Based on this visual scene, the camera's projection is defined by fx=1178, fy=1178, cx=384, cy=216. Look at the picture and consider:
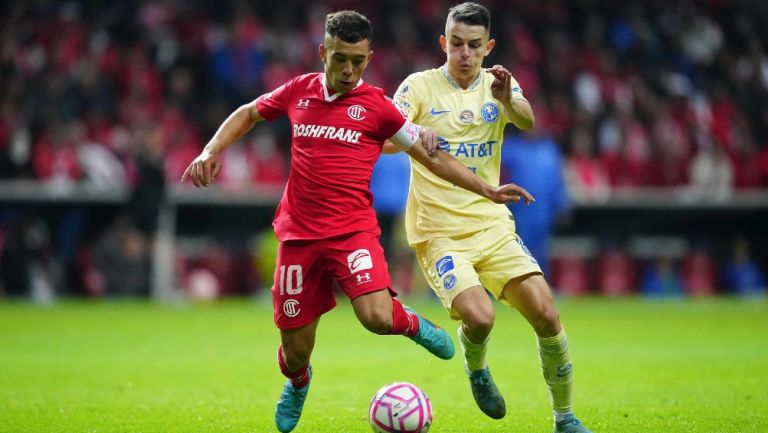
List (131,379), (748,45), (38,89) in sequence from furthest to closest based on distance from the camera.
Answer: (748,45), (38,89), (131,379)

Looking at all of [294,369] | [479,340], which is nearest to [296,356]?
[294,369]

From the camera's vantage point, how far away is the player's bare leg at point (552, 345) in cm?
723

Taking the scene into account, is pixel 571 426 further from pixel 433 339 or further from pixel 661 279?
pixel 661 279

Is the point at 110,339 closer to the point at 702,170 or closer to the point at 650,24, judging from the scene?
the point at 702,170

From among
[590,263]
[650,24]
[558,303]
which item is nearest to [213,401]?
[558,303]

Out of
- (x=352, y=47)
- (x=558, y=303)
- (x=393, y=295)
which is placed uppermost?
(x=352, y=47)

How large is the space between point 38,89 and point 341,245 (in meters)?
14.1

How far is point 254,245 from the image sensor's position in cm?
2019

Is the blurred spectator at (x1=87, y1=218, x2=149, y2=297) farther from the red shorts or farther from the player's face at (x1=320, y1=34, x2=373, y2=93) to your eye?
the player's face at (x1=320, y1=34, x2=373, y2=93)

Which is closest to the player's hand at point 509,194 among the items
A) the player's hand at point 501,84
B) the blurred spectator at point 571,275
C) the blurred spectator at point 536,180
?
the player's hand at point 501,84

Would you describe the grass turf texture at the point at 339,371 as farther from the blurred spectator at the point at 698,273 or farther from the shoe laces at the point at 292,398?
the blurred spectator at the point at 698,273

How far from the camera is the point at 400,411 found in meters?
6.89

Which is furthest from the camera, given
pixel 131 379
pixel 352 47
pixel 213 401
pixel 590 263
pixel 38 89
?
pixel 590 263

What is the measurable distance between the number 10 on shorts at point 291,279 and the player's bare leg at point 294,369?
25cm
